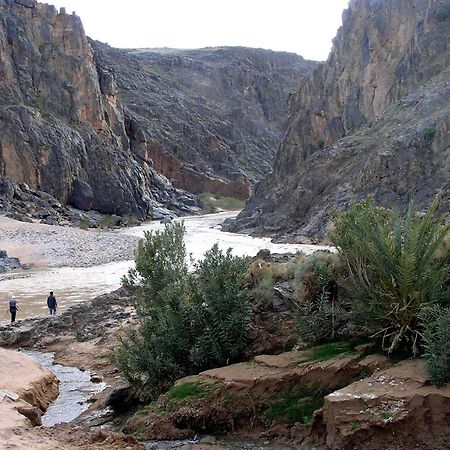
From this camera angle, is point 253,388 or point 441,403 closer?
point 441,403

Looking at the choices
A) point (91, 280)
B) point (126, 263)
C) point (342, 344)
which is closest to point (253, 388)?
point (342, 344)

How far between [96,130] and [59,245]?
41983 millimetres

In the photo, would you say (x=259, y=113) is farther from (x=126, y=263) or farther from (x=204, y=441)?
(x=204, y=441)

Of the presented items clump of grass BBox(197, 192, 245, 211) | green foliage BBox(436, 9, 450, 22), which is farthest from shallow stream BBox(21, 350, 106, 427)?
clump of grass BBox(197, 192, 245, 211)

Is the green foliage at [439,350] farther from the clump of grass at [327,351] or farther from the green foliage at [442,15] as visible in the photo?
the green foliage at [442,15]

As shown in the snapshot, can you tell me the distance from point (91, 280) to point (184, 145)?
93.0 meters

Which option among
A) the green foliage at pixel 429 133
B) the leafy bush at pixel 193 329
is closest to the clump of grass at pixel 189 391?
the leafy bush at pixel 193 329

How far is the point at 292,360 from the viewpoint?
823 centimetres

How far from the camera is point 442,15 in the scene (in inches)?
1923

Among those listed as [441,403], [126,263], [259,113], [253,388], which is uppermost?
[259,113]

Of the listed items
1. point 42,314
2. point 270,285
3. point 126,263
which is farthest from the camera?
point 126,263

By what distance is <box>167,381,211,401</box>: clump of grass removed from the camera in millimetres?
8250

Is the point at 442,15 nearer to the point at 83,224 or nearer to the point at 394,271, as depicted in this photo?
the point at 83,224

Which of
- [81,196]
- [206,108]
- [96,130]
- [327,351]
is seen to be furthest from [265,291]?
[206,108]
